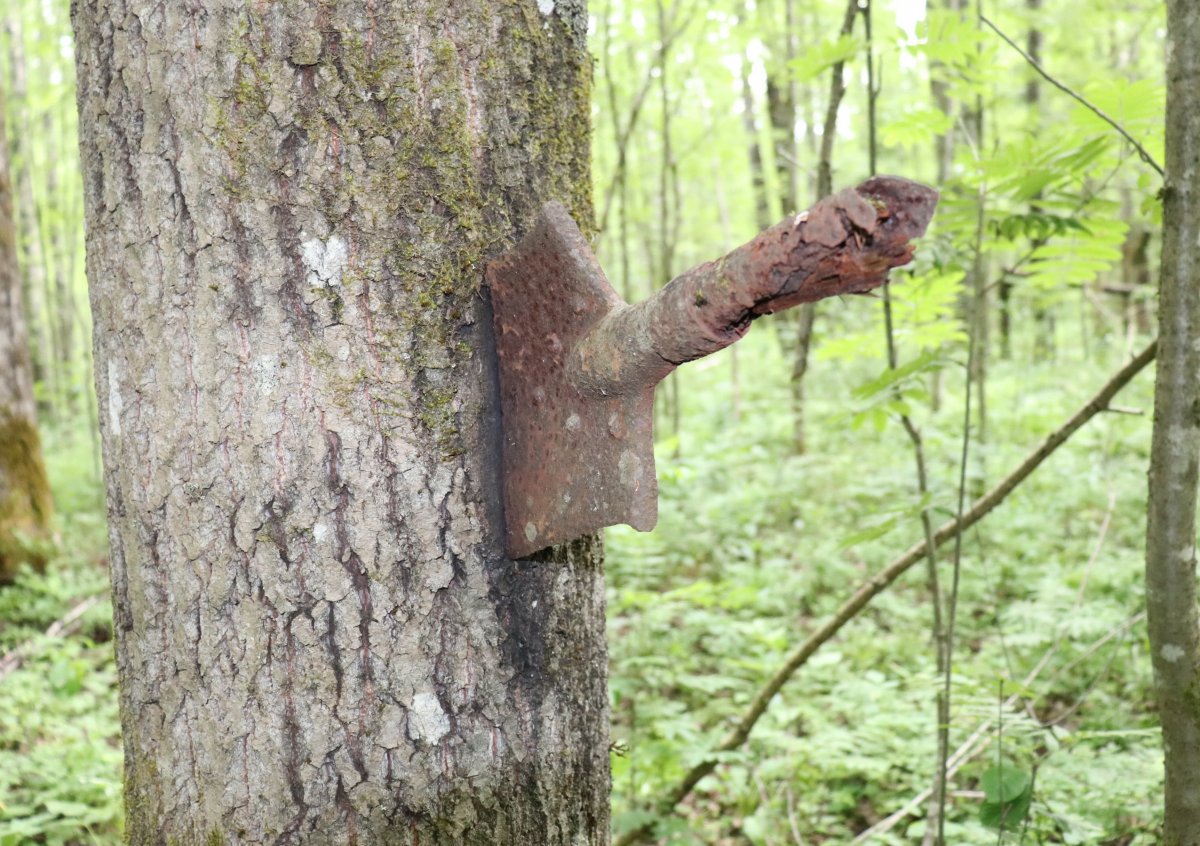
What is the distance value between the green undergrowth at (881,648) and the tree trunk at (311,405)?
702mm

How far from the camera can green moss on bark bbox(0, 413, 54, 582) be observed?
514 cm

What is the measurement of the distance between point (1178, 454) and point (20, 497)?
6.15 m

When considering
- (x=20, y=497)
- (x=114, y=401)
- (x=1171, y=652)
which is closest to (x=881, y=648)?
(x=1171, y=652)

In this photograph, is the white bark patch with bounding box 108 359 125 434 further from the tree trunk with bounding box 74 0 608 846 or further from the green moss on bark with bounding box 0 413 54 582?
the green moss on bark with bounding box 0 413 54 582

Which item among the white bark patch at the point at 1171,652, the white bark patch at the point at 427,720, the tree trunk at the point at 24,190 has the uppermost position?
the tree trunk at the point at 24,190

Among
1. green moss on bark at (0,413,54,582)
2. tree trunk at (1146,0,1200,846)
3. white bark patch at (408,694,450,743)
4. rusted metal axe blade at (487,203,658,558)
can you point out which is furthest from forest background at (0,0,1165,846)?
white bark patch at (408,694,450,743)

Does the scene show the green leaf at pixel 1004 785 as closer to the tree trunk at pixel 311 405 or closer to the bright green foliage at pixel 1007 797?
the bright green foliage at pixel 1007 797

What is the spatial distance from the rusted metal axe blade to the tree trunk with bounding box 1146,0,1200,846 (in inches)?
46.6

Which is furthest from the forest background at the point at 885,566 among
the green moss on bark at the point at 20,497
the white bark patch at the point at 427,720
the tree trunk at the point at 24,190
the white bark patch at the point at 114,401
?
the tree trunk at the point at 24,190

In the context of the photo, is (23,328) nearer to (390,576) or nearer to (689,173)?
(390,576)

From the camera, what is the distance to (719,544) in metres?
5.67

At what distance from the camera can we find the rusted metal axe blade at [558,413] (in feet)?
3.10

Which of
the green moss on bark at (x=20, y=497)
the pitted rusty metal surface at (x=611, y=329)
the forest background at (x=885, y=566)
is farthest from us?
the green moss on bark at (x=20, y=497)

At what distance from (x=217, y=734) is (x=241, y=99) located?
787mm
